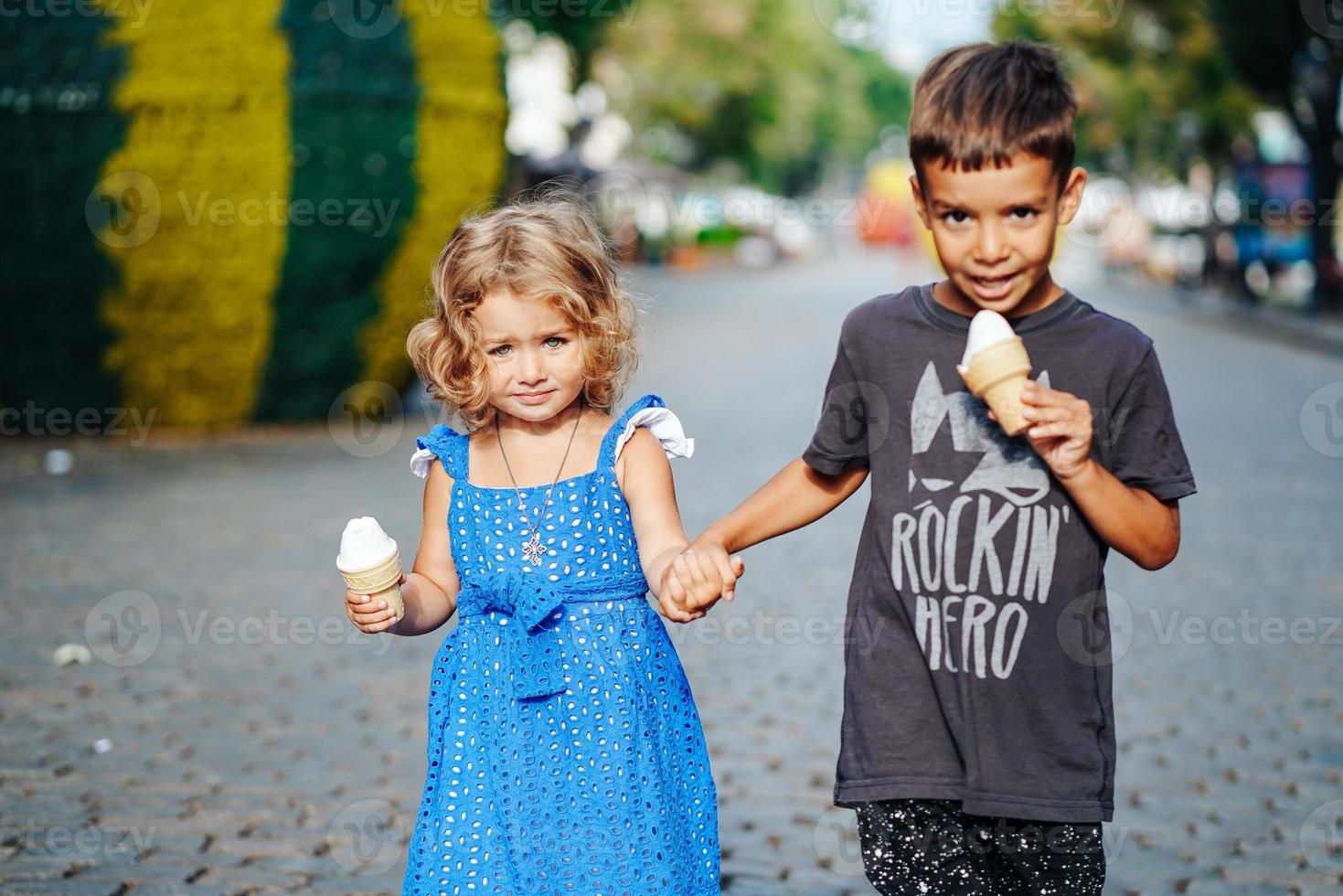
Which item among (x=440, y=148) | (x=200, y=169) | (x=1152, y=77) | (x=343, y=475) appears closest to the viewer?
(x=343, y=475)

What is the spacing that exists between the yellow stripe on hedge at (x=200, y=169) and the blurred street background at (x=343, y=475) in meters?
0.02

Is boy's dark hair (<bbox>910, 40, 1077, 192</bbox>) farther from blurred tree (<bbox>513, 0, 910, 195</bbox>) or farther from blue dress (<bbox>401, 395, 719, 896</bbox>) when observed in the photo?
blurred tree (<bbox>513, 0, 910, 195</bbox>)

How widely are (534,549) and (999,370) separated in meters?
0.87

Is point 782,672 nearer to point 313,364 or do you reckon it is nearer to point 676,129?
point 313,364

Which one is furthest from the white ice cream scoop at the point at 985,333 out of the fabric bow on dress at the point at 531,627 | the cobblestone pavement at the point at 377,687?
the cobblestone pavement at the point at 377,687

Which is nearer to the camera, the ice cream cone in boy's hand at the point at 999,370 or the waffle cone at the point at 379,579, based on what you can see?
the ice cream cone in boy's hand at the point at 999,370

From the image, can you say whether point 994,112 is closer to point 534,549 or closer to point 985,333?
point 985,333

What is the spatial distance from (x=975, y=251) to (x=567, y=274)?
702 mm

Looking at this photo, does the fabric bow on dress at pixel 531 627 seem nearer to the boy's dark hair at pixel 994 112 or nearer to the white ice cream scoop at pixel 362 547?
the white ice cream scoop at pixel 362 547

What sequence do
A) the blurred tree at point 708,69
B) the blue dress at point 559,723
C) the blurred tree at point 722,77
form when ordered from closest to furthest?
1. the blue dress at point 559,723
2. the blurred tree at point 708,69
3. the blurred tree at point 722,77

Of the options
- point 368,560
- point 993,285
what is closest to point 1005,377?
point 993,285

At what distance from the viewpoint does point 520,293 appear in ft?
8.25

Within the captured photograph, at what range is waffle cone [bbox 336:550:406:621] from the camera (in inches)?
92.1

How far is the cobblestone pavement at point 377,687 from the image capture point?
3.96m
